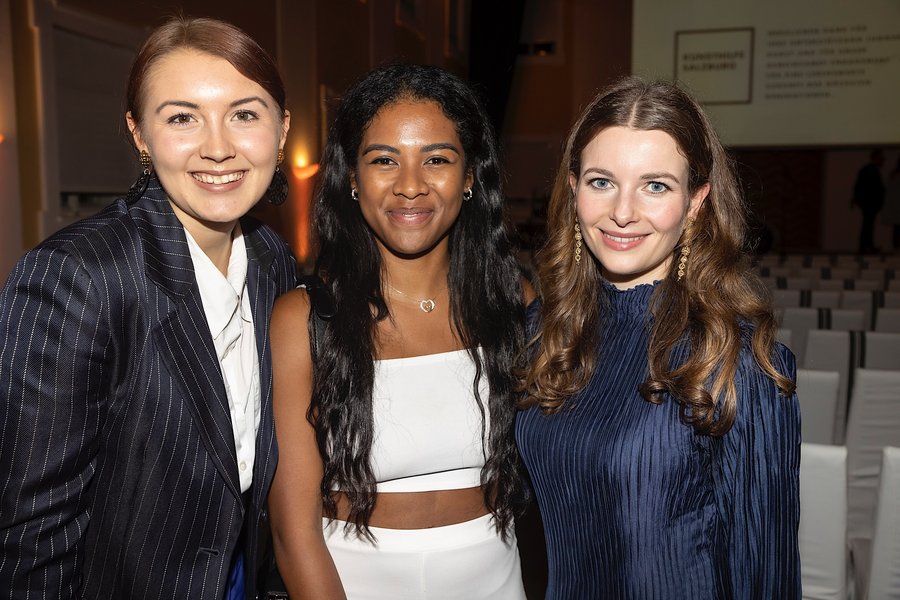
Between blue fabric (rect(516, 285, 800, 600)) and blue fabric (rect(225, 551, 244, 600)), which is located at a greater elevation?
blue fabric (rect(516, 285, 800, 600))

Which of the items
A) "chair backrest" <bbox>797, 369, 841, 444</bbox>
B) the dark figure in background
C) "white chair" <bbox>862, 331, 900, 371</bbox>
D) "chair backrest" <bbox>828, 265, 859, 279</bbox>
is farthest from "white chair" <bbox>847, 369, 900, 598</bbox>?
the dark figure in background

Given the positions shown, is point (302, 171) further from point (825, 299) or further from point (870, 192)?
point (870, 192)

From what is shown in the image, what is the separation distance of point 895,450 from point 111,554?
1837mm

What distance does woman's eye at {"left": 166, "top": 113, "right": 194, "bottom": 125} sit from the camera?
1.34 m

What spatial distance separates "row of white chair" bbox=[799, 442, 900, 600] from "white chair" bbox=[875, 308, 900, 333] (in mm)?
2706

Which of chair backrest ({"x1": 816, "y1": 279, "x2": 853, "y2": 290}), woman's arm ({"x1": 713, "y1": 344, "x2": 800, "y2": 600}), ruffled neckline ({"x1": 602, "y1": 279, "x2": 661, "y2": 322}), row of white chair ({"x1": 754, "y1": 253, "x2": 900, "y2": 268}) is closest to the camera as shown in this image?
woman's arm ({"x1": 713, "y1": 344, "x2": 800, "y2": 600})

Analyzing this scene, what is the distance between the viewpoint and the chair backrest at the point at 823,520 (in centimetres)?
185

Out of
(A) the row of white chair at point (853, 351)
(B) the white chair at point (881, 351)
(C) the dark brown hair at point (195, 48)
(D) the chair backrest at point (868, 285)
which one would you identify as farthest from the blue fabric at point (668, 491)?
(D) the chair backrest at point (868, 285)

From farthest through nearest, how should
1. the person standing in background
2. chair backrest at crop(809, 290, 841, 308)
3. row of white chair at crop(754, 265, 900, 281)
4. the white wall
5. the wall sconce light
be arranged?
the person standing in background
the wall sconce light
row of white chair at crop(754, 265, 900, 281)
chair backrest at crop(809, 290, 841, 308)
the white wall

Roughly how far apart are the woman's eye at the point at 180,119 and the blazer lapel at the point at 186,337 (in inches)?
6.8

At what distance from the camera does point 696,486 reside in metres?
1.35

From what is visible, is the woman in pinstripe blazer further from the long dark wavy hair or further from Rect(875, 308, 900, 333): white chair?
Rect(875, 308, 900, 333): white chair

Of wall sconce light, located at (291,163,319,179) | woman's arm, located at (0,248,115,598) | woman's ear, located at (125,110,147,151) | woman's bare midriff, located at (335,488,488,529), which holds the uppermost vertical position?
wall sconce light, located at (291,163,319,179)

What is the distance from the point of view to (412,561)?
1.66 metres
